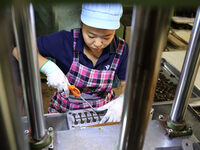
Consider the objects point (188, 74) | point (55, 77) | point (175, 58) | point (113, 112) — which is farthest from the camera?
point (175, 58)

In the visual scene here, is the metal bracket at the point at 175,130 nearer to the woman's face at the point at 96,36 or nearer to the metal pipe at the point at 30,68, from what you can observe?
the metal pipe at the point at 30,68

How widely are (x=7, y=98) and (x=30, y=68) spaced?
0.87 feet

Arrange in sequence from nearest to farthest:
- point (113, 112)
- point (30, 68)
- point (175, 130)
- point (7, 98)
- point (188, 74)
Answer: point (7, 98)
point (30, 68)
point (188, 74)
point (175, 130)
point (113, 112)

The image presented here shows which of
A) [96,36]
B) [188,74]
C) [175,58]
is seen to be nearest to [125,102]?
[188,74]

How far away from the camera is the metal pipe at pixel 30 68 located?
423mm

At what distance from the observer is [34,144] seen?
62 cm

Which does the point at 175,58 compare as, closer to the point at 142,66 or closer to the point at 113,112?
the point at 113,112

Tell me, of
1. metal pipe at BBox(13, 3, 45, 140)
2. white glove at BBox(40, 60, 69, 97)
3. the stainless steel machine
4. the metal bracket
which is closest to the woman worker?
white glove at BBox(40, 60, 69, 97)

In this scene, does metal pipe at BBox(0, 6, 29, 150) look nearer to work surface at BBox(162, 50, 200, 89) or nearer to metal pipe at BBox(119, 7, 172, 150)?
metal pipe at BBox(119, 7, 172, 150)

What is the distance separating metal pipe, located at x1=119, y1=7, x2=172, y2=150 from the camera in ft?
0.74

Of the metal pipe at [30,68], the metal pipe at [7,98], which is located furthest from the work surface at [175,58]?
the metal pipe at [7,98]

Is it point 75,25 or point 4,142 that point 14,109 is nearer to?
point 4,142

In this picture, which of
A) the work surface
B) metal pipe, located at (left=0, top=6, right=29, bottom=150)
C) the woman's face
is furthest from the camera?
the work surface

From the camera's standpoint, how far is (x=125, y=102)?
0.30 m
